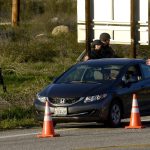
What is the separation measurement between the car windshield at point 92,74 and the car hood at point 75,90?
0.43 m

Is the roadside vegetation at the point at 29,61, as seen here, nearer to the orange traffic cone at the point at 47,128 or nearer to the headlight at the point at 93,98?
the headlight at the point at 93,98

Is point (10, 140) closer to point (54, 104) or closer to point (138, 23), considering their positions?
point (54, 104)

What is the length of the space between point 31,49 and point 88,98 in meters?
19.3

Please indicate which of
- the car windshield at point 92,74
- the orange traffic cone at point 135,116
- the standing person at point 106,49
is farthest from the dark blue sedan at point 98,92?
the standing person at point 106,49

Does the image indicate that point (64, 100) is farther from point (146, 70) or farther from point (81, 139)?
point (146, 70)

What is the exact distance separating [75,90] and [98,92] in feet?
1.58

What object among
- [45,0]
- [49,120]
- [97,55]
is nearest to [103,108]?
[49,120]

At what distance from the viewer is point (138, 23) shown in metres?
26.8

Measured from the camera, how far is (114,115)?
1834 centimetres

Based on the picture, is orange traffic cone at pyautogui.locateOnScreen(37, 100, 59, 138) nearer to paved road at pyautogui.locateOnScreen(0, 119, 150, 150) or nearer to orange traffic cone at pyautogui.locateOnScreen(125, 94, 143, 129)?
paved road at pyautogui.locateOnScreen(0, 119, 150, 150)

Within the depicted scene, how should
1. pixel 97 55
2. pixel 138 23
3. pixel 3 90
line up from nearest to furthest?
1. pixel 97 55
2. pixel 3 90
3. pixel 138 23

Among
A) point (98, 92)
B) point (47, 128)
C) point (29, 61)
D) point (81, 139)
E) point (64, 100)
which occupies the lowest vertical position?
point (81, 139)

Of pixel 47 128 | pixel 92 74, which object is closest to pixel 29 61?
pixel 92 74

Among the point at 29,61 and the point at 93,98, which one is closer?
the point at 93,98
